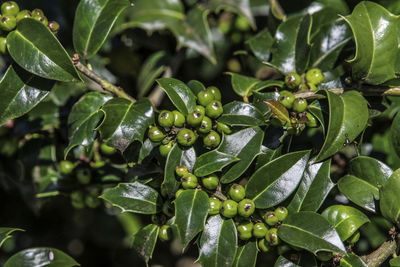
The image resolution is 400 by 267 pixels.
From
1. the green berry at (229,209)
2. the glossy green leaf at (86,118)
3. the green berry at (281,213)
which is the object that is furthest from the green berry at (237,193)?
the glossy green leaf at (86,118)

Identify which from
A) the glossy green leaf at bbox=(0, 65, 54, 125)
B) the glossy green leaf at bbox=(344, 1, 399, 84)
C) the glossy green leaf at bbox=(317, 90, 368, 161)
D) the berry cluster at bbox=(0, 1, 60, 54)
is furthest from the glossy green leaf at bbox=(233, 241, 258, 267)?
the berry cluster at bbox=(0, 1, 60, 54)

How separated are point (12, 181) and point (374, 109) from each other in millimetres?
1766

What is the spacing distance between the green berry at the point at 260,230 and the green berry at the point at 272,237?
2cm

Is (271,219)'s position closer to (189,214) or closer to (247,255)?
(247,255)

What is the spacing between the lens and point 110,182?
1914 millimetres

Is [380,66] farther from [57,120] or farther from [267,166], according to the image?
[57,120]

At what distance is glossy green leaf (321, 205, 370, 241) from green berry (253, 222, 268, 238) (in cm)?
22

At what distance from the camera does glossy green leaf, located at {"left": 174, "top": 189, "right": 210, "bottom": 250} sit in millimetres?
1294

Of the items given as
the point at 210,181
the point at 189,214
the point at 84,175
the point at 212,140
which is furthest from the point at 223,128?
the point at 84,175

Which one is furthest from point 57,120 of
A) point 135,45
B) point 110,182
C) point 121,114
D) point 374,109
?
point 374,109

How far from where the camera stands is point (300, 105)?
4.60 ft

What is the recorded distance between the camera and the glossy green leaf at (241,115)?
1.41m

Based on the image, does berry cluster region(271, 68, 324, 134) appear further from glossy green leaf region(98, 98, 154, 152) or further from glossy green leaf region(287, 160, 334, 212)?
glossy green leaf region(98, 98, 154, 152)

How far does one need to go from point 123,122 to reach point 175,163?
24 centimetres
